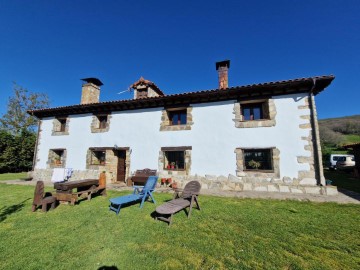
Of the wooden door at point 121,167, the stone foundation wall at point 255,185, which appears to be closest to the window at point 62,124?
the wooden door at point 121,167

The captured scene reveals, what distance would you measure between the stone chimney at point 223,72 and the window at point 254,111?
A: 2.23 meters

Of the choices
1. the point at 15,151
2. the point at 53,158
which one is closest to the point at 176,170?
the point at 53,158

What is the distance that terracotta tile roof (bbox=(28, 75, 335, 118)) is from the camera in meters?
8.15

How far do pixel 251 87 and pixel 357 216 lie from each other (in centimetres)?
611

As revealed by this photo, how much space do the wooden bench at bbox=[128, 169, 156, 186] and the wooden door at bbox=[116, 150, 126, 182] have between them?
1655 mm

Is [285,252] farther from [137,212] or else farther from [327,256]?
[137,212]

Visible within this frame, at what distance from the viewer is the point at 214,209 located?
550 centimetres

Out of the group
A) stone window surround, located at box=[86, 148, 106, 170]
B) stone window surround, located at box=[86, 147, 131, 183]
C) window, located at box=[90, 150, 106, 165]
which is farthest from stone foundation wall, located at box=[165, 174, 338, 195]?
window, located at box=[90, 150, 106, 165]

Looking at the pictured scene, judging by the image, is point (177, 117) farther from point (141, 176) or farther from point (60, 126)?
point (60, 126)

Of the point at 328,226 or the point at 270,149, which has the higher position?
the point at 270,149

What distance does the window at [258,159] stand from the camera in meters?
8.67

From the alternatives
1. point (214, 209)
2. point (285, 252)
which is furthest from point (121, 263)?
point (214, 209)

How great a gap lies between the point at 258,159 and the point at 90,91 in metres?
13.1

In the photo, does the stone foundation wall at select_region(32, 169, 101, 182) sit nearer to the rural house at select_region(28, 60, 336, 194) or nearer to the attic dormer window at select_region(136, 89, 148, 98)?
the rural house at select_region(28, 60, 336, 194)
